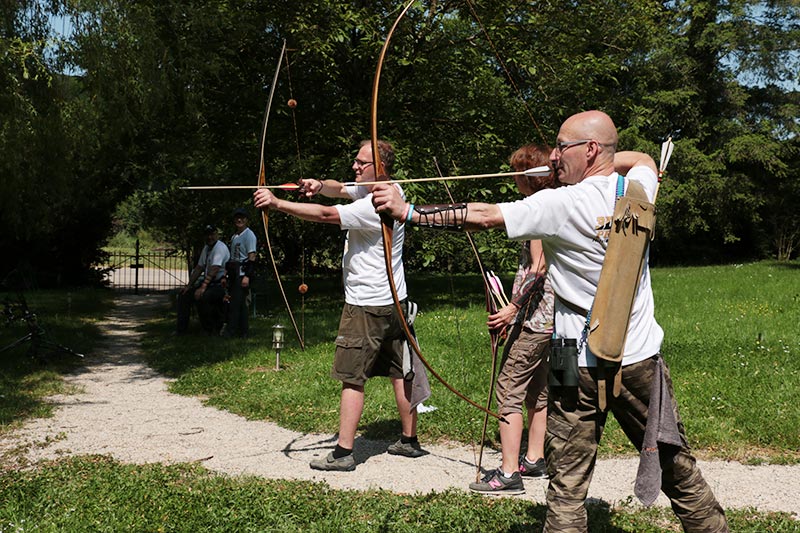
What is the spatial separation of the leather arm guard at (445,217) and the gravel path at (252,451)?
2.15 metres

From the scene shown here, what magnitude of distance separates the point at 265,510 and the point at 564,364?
1.95 m

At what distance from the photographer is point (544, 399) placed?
4906 mm

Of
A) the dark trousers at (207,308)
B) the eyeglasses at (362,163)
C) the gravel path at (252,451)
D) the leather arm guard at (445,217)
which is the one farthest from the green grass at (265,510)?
the dark trousers at (207,308)

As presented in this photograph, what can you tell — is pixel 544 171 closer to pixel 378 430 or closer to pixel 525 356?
pixel 525 356

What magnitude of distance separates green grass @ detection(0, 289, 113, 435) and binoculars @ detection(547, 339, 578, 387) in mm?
4914

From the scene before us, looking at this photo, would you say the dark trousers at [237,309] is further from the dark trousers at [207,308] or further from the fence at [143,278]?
the fence at [143,278]

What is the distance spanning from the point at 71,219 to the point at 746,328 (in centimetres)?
2002

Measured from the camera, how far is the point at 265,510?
163 inches

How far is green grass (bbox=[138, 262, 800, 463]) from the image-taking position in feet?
18.5

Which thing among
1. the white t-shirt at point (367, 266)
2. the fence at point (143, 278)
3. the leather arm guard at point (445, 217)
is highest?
the leather arm guard at point (445, 217)

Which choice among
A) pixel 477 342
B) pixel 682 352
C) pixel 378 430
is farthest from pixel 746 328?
pixel 378 430

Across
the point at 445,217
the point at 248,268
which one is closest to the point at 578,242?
the point at 445,217

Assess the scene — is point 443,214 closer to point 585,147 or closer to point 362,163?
point 585,147

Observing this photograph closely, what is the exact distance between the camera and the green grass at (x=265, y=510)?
3957mm
